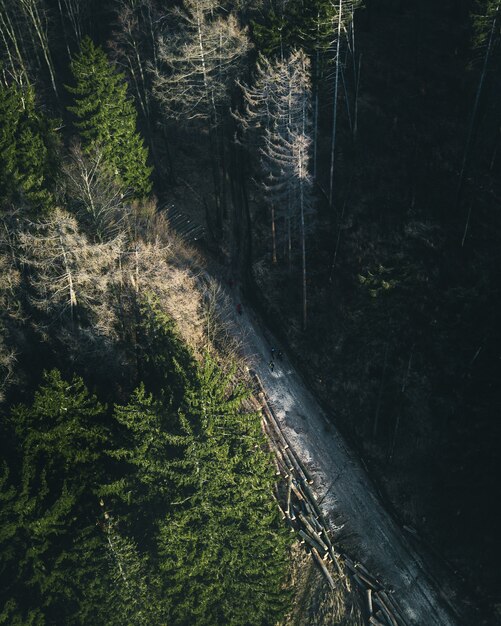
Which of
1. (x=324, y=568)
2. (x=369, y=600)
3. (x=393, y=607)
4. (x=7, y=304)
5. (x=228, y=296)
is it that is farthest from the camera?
(x=228, y=296)

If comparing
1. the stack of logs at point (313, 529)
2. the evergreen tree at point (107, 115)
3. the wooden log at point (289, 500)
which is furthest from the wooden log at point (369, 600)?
the evergreen tree at point (107, 115)

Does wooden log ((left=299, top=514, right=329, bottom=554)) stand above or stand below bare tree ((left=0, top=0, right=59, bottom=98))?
below

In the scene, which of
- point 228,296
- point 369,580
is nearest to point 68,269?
point 228,296

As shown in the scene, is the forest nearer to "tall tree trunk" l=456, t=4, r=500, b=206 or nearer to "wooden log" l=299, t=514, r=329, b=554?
"tall tree trunk" l=456, t=4, r=500, b=206

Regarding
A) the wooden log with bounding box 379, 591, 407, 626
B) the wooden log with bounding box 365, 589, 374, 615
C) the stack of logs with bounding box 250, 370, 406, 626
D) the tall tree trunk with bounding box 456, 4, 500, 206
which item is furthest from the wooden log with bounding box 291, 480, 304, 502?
the tall tree trunk with bounding box 456, 4, 500, 206

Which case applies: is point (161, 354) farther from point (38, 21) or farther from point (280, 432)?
point (38, 21)

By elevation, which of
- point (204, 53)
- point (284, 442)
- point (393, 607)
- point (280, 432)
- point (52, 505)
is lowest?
point (393, 607)
